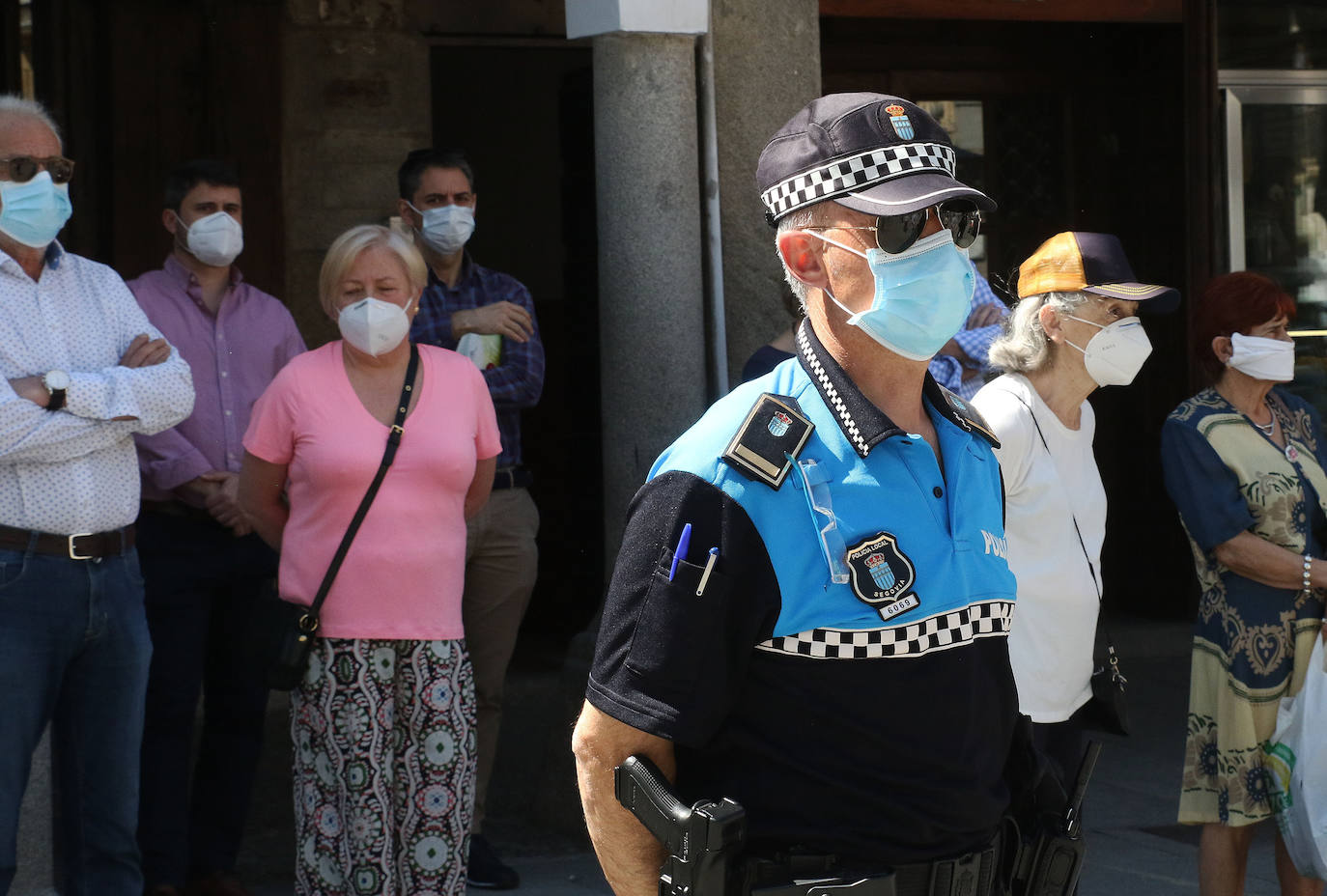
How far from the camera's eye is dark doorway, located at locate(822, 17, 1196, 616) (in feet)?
26.3

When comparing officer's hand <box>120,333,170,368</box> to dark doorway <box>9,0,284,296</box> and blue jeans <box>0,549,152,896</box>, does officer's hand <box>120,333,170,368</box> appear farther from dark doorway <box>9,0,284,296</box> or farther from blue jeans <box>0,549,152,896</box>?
dark doorway <box>9,0,284,296</box>

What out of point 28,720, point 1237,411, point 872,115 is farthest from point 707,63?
point 872,115

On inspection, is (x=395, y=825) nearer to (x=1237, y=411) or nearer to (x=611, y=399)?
(x=611, y=399)

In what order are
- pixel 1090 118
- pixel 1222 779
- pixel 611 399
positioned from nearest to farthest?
pixel 1222 779 → pixel 611 399 → pixel 1090 118

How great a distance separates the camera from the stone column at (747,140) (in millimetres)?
5648

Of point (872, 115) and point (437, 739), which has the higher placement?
point (872, 115)

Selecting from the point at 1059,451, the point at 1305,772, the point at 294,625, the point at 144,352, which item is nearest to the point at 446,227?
the point at 144,352

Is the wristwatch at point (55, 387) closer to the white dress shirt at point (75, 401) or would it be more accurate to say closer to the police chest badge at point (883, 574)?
the white dress shirt at point (75, 401)

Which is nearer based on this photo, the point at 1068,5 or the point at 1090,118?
the point at 1068,5

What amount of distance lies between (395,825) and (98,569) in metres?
0.97

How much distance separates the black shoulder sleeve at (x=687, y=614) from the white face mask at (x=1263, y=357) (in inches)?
115

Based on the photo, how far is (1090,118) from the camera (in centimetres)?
827

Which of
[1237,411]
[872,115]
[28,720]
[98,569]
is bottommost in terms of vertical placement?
[28,720]

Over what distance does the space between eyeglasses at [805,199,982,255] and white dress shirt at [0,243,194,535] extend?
87.0 inches
